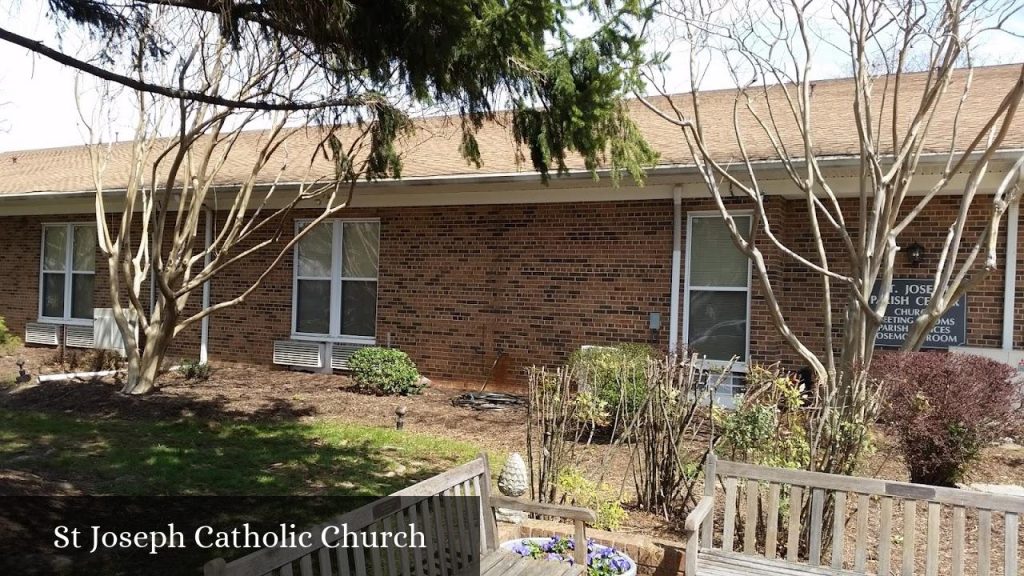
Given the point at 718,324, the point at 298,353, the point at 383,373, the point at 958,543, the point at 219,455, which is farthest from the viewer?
the point at 298,353

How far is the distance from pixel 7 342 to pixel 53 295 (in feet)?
3.94

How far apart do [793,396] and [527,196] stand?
6.48m

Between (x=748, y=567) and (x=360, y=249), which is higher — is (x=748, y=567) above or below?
below

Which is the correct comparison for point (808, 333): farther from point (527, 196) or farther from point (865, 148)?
point (527, 196)

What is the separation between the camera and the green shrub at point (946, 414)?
20.0 feet

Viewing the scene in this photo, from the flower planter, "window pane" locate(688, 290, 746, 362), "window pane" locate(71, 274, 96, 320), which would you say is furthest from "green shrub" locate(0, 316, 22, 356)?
the flower planter

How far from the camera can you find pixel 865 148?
746 centimetres

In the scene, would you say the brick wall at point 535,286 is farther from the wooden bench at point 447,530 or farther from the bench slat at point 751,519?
the wooden bench at point 447,530

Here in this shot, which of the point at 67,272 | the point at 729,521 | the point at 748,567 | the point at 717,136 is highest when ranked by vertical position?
the point at 717,136

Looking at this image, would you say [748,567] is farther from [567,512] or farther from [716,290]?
[716,290]

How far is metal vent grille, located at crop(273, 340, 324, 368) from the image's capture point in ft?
41.2

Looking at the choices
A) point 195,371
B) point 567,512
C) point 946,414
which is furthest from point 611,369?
point 195,371

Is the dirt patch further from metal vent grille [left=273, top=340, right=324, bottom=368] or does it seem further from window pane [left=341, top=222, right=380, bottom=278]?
window pane [left=341, top=222, right=380, bottom=278]

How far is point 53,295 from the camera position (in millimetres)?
15617
